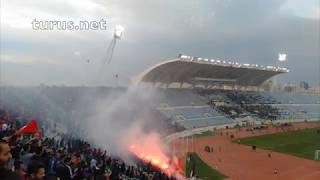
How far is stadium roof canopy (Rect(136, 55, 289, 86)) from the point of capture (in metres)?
66.3

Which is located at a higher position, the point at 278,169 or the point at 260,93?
the point at 260,93

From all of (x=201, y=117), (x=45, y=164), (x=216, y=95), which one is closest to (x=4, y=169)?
(x=45, y=164)

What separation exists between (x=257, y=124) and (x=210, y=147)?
2705 cm

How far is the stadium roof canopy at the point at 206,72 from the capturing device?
6631 centimetres

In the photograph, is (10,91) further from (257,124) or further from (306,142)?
(257,124)

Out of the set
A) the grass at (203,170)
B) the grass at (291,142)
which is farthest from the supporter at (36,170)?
the grass at (291,142)

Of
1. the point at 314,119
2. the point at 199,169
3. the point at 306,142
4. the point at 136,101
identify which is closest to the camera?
the point at 199,169

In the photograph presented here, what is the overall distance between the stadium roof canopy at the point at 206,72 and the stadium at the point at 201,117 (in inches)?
6.7

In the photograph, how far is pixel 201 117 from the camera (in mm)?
65438

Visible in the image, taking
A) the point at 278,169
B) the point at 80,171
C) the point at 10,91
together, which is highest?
the point at 10,91

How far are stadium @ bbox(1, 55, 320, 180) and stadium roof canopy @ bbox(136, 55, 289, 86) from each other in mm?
171

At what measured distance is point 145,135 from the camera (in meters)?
44.6

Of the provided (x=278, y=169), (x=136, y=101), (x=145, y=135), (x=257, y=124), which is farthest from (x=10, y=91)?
(x=257, y=124)

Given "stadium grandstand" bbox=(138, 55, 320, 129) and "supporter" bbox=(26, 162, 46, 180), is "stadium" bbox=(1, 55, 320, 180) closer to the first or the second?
"stadium grandstand" bbox=(138, 55, 320, 129)
